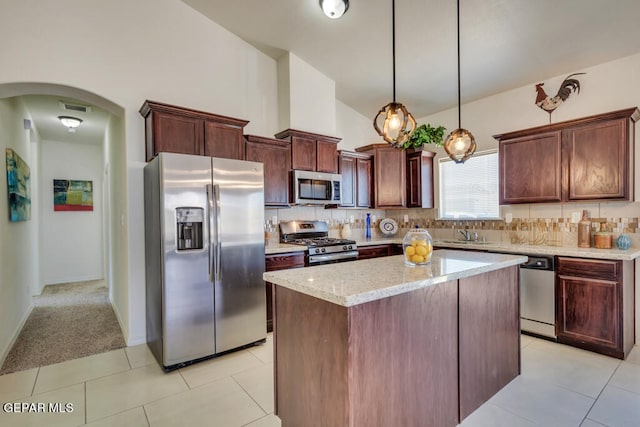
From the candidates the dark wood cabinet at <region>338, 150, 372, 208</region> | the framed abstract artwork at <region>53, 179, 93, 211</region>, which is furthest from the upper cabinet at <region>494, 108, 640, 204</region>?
the framed abstract artwork at <region>53, 179, 93, 211</region>

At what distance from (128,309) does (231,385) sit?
149 cm

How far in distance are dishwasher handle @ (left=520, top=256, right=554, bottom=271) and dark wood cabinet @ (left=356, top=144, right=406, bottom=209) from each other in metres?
1.95

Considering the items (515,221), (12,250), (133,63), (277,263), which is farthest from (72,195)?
(515,221)

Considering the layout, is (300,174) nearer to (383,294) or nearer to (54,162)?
(383,294)

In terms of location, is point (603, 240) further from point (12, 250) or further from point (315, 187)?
point (12, 250)

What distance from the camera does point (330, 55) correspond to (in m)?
3.94

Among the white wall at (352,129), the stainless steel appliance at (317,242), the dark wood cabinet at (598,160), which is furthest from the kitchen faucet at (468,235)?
the white wall at (352,129)

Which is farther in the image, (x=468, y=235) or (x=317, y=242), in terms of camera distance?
(x=468, y=235)

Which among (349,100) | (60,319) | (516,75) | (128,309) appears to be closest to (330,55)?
(349,100)

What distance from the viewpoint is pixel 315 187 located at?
422cm

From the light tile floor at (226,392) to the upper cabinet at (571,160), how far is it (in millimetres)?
1545

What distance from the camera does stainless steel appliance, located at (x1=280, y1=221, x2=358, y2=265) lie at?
12.5ft

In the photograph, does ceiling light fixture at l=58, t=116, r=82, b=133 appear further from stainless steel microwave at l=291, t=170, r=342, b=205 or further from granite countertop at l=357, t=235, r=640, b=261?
granite countertop at l=357, t=235, r=640, b=261

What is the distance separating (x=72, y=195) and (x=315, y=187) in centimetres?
525
